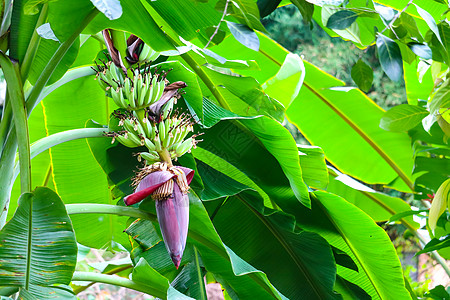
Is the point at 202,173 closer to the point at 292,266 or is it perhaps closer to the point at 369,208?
the point at 292,266

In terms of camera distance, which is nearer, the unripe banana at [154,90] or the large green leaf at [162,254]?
the unripe banana at [154,90]

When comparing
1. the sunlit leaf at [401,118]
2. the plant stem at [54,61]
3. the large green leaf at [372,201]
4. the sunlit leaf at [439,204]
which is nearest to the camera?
the plant stem at [54,61]

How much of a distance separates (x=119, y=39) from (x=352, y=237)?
0.62 metres

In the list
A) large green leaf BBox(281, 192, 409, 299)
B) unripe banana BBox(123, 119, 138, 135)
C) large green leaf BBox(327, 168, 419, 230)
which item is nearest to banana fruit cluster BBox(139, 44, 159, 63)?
unripe banana BBox(123, 119, 138, 135)

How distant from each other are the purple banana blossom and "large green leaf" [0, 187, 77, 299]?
0.32ft

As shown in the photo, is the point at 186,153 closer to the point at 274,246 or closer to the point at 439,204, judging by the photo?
the point at 274,246

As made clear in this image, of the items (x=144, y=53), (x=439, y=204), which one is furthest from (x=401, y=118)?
(x=144, y=53)

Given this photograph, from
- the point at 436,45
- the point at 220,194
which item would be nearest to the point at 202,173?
the point at 220,194

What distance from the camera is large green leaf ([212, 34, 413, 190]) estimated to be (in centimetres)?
160

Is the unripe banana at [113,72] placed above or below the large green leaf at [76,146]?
above

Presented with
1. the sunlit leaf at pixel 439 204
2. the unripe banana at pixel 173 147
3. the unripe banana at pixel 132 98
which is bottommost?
the sunlit leaf at pixel 439 204

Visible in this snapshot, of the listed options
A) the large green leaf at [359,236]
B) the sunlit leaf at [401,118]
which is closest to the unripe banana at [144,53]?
the large green leaf at [359,236]

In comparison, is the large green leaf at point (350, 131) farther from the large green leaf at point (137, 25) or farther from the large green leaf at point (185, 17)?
the large green leaf at point (137, 25)

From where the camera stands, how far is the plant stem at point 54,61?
2.16 feet
